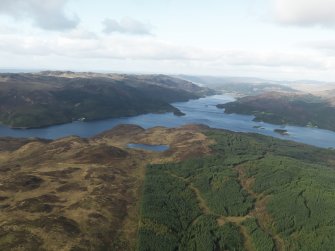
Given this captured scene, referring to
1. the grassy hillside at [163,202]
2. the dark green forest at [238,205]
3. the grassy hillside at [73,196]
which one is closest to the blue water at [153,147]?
the grassy hillside at [73,196]

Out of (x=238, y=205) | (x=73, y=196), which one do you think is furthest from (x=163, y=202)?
(x=73, y=196)

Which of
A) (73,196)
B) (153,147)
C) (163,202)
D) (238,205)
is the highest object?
(73,196)

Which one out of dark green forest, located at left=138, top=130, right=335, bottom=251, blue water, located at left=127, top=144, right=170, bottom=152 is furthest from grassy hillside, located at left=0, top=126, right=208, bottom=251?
blue water, located at left=127, top=144, right=170, bottom=152

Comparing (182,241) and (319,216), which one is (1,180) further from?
(319,216)

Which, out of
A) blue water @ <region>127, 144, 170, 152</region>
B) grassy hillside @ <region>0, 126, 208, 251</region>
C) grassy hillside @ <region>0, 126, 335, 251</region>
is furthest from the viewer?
blue water @ <region>127, 144, 170, 152</region>

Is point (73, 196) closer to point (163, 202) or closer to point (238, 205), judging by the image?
point (163, 202)

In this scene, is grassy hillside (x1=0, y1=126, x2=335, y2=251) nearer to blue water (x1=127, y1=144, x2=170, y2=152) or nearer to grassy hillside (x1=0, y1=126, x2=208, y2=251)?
grassy hillside (x1=0, y1=126, x2=208, y2=251)

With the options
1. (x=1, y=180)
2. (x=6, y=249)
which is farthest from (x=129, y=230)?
(x=1, y=180)

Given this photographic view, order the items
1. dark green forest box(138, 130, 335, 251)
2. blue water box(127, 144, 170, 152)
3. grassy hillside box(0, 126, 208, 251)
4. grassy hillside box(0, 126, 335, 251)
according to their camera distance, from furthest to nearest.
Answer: blue water box(127, 144, 170, 152) → dark green forest box(138, 130, 335, 251) → grassy hillside box(0, 126, 335, 251) → grassy hillside box(0, 126, 208, 251)

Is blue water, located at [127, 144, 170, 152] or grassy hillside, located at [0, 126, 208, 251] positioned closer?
grassy hillside, located at [0, 126, 208, 251]
